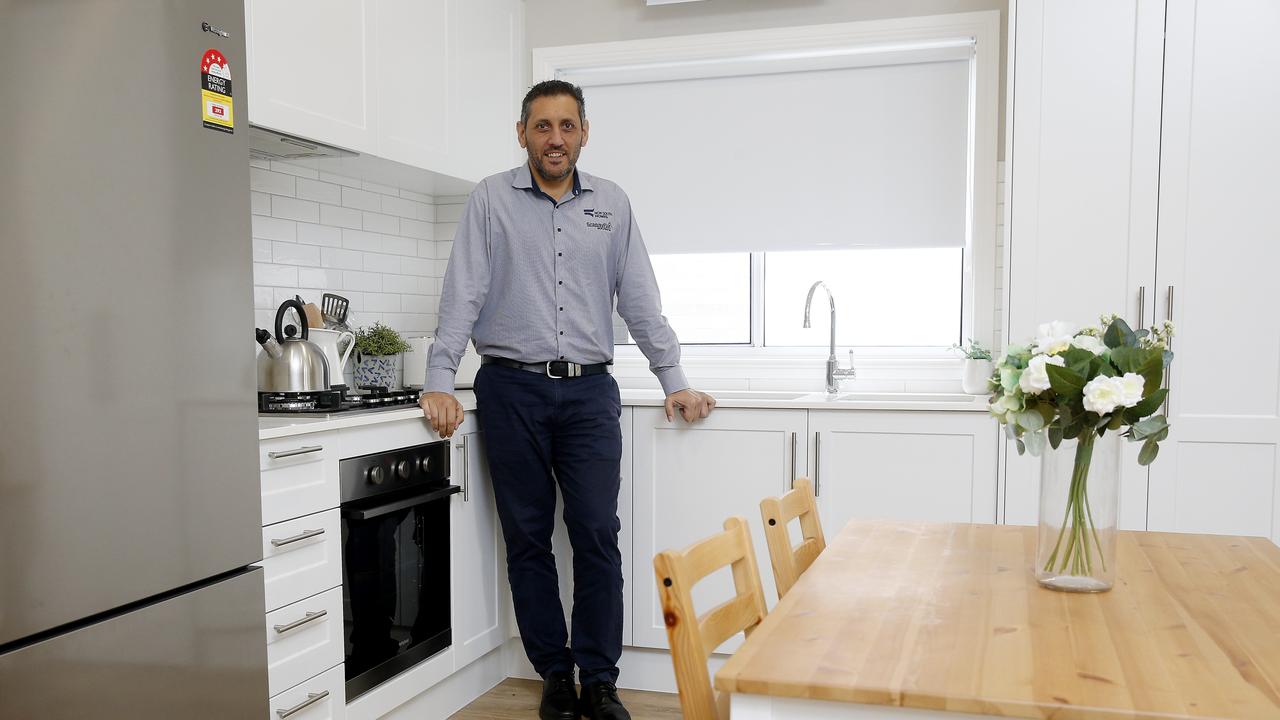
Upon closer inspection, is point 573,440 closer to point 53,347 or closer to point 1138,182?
point 53,347

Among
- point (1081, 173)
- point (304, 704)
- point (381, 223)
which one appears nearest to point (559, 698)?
point (304, 704)

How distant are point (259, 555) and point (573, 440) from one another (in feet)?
3.74

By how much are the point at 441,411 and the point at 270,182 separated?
90 centimetres

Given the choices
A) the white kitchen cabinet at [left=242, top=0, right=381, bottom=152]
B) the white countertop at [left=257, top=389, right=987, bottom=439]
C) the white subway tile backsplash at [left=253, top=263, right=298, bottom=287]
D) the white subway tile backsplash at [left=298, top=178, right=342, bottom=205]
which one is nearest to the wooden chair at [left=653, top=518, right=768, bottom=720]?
the white countertop at [left=257, top=389, right=987, bottom=439]

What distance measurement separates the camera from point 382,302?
3.57 metres

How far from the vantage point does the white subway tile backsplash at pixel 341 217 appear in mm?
3246

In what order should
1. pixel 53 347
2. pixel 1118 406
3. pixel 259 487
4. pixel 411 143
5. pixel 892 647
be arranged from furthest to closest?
pixel 411 143 < pixel 259 487 < pixel 53 347 < pixel 1118 406 < pixel 892 647

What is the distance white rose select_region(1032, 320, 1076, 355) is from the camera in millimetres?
1461

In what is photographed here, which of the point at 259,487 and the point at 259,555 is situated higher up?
the point at 259,487

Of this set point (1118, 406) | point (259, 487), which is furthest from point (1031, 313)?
point (259, 487)

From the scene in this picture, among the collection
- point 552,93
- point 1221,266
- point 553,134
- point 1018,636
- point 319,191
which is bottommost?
point 1018,636

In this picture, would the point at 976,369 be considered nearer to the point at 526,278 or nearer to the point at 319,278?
the point at 526,278

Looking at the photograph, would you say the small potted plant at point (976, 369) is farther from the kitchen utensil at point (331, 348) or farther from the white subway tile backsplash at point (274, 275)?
the white subway tile backsplash at point (274, 275)

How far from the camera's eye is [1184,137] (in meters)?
2.97
